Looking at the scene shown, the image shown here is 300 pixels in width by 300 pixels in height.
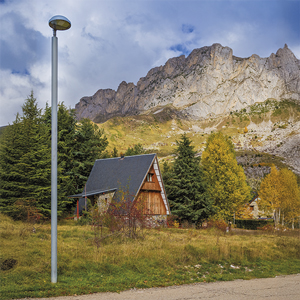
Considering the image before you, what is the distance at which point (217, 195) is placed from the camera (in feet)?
105

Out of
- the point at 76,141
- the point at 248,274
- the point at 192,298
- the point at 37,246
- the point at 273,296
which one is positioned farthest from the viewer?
the point at 76,141

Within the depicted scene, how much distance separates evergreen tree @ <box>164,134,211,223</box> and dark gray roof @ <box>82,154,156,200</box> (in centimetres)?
357

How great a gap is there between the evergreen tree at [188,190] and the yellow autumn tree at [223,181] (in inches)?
64.0

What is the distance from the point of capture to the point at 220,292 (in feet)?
27.0

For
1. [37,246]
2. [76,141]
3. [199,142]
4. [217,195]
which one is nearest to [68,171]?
[76,141]

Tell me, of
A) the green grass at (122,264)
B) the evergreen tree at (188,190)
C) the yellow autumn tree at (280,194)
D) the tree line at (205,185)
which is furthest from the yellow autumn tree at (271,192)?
the green grass at (122,264)

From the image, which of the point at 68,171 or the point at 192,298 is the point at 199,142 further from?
the point at 192,298

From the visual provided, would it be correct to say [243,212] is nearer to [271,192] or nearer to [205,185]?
[205,185]

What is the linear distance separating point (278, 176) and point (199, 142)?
460 feet

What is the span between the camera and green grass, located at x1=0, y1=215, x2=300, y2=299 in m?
8.15

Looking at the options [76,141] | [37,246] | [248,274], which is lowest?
[248,274]

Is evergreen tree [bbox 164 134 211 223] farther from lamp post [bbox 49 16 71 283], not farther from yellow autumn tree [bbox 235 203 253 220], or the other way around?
lamp post [bbox 49 16 71 283]

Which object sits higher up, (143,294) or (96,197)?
(96,197)

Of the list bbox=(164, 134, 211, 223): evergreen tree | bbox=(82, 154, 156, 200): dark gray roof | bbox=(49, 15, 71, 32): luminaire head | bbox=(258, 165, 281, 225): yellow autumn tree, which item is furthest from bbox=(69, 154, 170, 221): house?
bbox=(258, 165, 281, 225): yellow autumn tree
